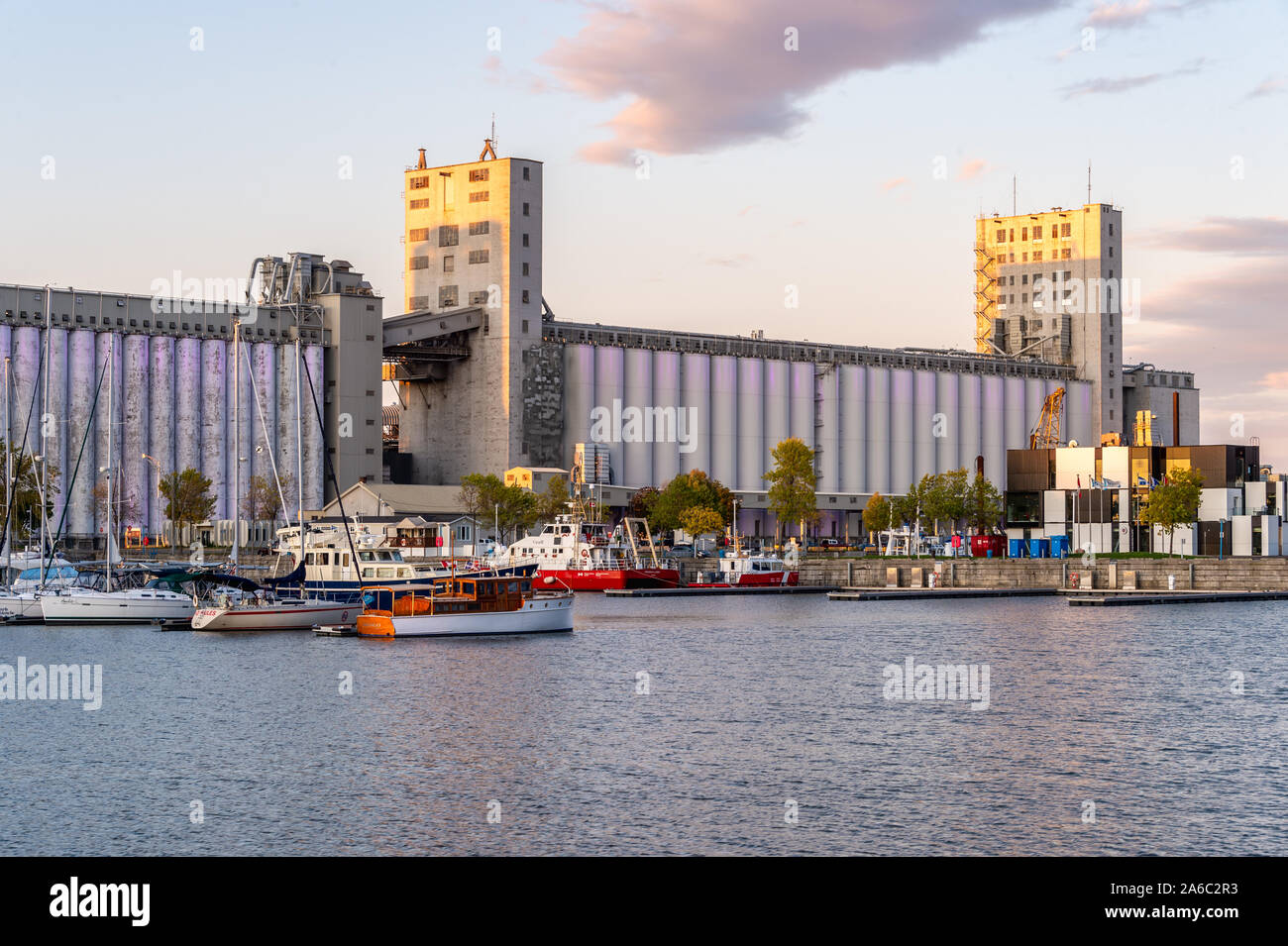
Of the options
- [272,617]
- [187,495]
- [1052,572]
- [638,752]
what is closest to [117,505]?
[187,495]

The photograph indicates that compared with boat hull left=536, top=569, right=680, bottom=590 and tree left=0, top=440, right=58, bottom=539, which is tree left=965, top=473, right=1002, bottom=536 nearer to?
boat hull left=536, top=569, right=680, bottom=590

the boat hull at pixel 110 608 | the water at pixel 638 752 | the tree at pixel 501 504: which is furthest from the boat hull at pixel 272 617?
the tree at pixel 501 504

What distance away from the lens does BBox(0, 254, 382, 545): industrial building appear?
175250mm

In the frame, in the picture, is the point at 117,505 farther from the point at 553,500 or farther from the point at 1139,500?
the point at 1139,500

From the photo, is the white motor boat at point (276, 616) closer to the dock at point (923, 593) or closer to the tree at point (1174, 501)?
the dock at point (923, 593)

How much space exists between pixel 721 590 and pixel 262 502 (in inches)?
2463

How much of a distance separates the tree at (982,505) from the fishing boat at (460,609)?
10148 cm

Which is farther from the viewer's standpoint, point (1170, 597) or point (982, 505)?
point (982, 505)

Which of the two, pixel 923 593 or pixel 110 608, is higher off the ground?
pixel 110 608

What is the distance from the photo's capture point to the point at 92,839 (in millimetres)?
36062

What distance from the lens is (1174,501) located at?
151 m

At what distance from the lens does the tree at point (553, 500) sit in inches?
7215
